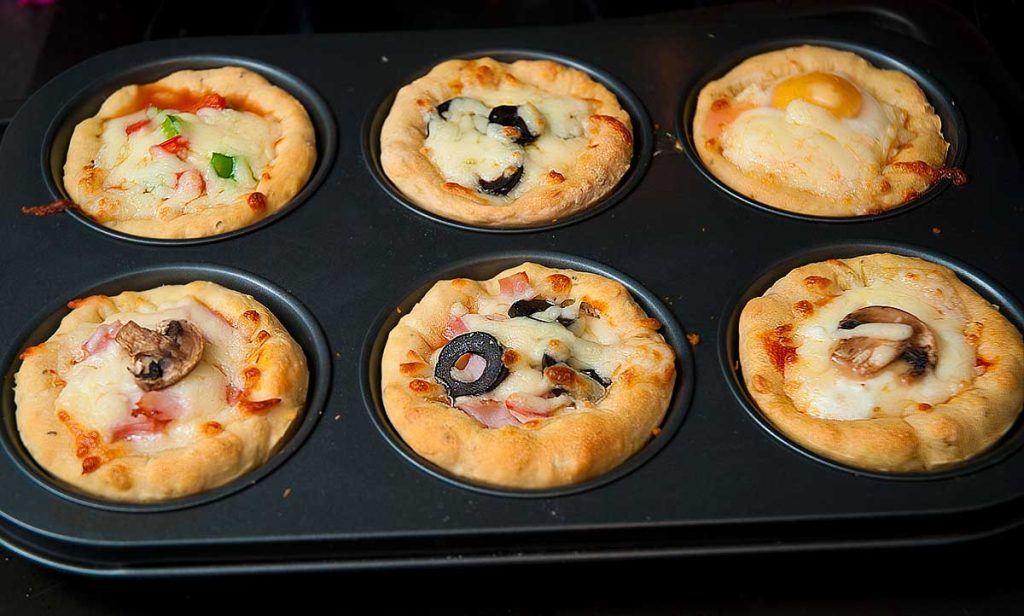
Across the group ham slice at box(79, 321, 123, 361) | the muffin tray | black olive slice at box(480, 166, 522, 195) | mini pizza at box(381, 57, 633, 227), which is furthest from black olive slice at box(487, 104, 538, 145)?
ham slice at box(79, 321, 123, 361)

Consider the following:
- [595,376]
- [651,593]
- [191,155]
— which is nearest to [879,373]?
[595,376]

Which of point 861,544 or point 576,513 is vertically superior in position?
point 861,544

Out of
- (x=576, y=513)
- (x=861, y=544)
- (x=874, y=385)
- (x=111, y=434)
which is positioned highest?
(x=874, y=385)

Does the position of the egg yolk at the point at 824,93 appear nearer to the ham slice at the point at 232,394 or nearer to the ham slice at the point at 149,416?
the ham slice at the point at 232,394

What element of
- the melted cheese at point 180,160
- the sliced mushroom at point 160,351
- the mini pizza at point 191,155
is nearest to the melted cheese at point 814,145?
the mini pizza at point 191,155

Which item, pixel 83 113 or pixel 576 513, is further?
pixel 83 113

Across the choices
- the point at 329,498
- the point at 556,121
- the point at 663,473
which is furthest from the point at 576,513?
the point at 556,121

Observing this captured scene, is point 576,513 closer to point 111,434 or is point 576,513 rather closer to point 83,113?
point 111,434
